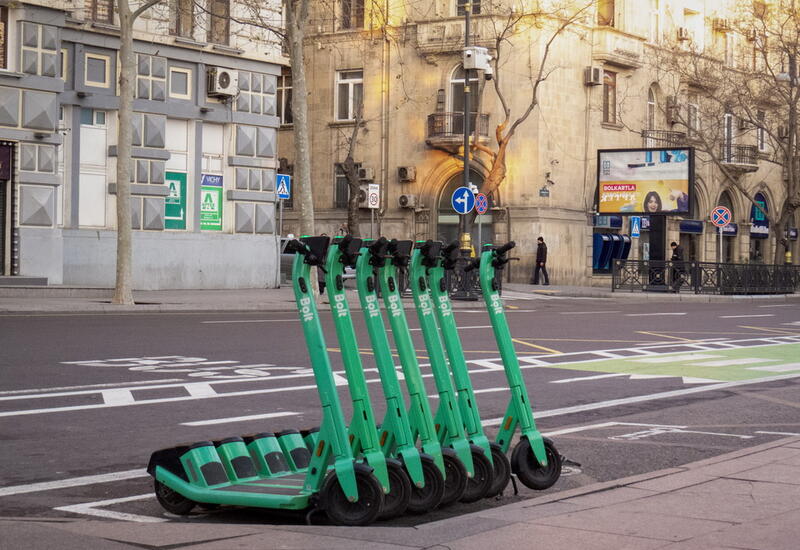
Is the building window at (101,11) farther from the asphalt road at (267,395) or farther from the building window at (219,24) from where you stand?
the asphalt road at (267,395)

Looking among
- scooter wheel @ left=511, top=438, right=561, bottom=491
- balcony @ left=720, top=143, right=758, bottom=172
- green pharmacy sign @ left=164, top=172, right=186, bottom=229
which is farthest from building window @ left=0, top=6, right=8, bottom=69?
balcony @ left=720, top=143, right=758, bottom=172

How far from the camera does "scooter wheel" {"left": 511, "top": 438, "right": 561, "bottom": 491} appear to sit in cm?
657

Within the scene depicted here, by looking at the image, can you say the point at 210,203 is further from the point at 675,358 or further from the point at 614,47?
the point at 614,47

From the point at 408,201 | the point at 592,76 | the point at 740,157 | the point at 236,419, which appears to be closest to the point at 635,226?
the point at 592,76

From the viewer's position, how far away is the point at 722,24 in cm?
5603

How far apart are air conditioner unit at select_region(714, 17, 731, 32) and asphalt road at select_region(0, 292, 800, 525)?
126 ft

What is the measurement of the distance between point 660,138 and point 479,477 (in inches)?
1905

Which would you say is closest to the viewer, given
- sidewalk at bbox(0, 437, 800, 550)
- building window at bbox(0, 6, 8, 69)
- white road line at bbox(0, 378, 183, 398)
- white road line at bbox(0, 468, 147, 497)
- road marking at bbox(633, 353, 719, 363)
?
sidewalk at bbox(0, 437, 800, 550)

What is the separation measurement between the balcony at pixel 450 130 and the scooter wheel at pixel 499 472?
138ft

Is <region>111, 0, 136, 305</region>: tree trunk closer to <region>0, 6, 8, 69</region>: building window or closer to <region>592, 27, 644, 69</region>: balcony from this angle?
<region>0, 6, 8, 69</region>: building window

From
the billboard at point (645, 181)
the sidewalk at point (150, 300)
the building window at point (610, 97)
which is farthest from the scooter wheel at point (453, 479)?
the building window at point (610, 97)

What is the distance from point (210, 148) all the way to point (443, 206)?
1692cm

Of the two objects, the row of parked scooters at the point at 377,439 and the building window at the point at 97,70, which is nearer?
the row of parked scooters at the point at 377,439

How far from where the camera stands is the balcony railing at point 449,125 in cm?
4844
